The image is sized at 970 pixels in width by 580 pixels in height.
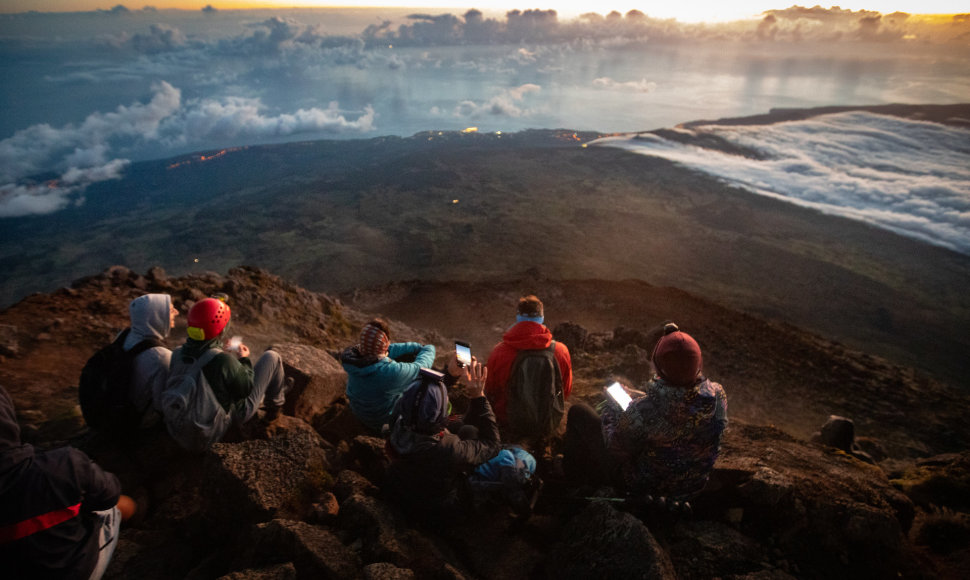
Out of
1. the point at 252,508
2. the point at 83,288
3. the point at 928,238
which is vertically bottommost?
the point at 928,238

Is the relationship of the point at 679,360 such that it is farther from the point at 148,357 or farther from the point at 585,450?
the point at 148,357

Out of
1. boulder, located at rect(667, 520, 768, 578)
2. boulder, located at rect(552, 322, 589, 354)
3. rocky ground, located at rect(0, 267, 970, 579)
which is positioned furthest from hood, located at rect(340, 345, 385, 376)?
boulder, located at rect(552, 322, 589, 354)

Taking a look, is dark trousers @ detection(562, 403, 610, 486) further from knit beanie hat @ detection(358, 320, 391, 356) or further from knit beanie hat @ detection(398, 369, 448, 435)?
knit beanie hat @ detection(358, 320, 391, 356)

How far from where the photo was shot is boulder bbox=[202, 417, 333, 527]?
324 centimetres

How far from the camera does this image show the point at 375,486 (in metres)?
3.66

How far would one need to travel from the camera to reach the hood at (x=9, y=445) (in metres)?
2.13

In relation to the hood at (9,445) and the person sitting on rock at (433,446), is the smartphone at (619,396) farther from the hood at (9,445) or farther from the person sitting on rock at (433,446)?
the hood at (9,445)

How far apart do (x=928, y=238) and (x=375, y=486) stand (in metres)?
56.7

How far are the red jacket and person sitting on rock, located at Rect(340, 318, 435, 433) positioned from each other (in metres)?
0.73

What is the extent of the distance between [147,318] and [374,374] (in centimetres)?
195

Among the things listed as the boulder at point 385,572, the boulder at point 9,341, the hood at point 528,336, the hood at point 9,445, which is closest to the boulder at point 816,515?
the hood at point 528,336

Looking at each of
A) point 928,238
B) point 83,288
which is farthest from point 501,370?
point 928,238

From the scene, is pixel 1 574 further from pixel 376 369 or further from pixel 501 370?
pixel 501 370

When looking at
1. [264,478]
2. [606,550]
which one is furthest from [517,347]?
[264,478]
